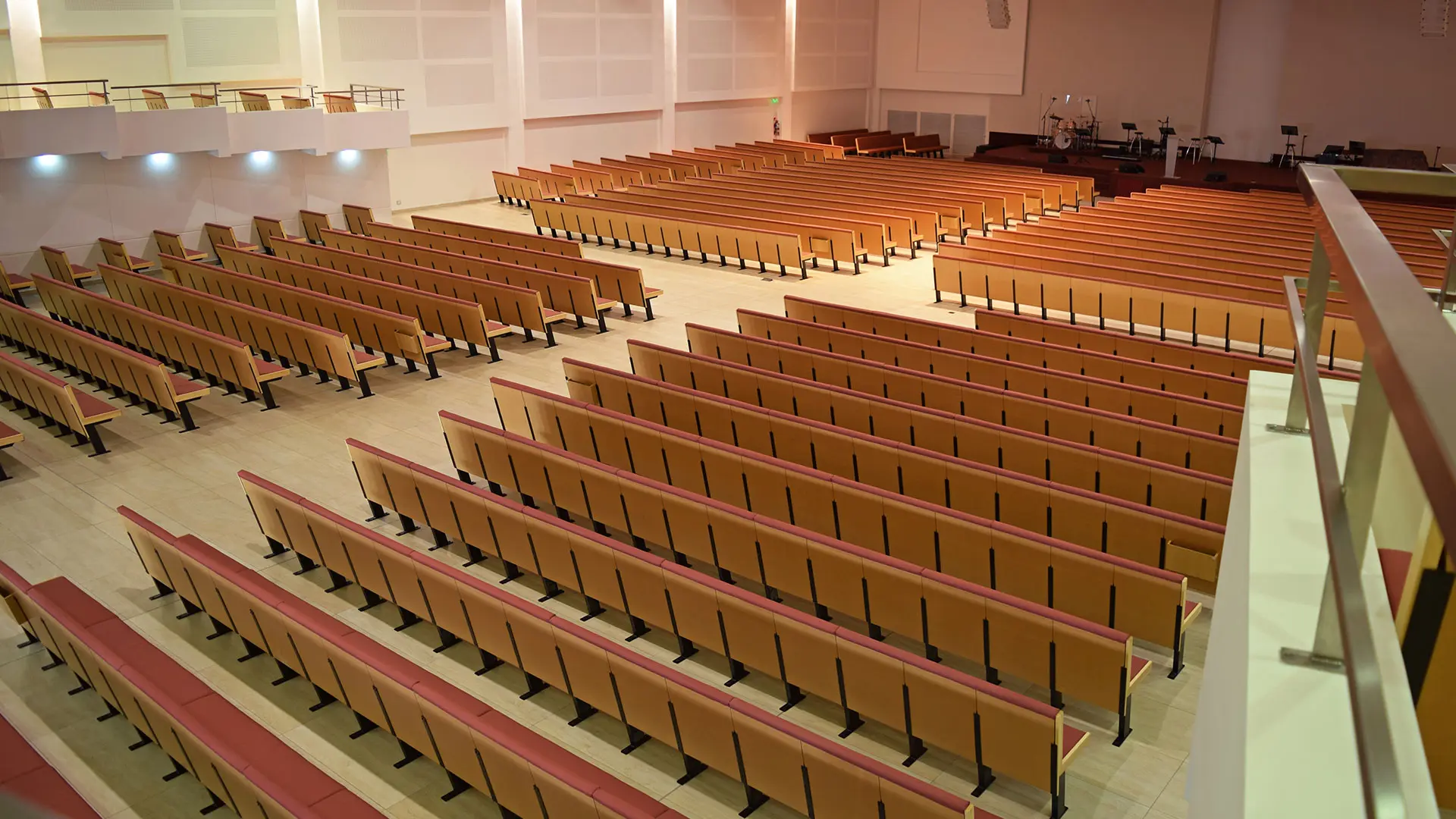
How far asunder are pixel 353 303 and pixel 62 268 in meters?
4.94

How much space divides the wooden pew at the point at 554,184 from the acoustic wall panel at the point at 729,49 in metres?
5.79

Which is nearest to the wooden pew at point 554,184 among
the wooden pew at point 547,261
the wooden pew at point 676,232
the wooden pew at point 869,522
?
the wooden pew at point 676,232

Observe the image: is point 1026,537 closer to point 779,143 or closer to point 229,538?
point 229,538

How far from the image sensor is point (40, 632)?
5.43m

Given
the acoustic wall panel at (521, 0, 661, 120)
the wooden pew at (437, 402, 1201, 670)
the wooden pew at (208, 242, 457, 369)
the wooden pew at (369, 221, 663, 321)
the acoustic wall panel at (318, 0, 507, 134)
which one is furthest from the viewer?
the acoustic wall panel at (521, 0, 661, 120)

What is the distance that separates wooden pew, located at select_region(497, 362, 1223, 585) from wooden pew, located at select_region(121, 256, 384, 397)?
7.37 ft

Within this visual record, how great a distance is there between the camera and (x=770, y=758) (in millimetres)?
4039

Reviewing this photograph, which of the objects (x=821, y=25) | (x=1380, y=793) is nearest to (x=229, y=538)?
(x=1380, y=793)

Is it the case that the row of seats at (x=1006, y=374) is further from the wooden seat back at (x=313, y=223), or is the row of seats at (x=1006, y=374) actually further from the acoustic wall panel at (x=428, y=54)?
the acoustic wall panel at (x=428, y=54)

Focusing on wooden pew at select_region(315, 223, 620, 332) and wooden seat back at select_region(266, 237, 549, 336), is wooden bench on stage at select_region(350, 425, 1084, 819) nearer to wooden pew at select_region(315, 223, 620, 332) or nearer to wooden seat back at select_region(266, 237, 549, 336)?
wooden seat back at select_region(266, 237, 549, 336)

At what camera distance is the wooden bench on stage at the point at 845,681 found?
13.1 ft

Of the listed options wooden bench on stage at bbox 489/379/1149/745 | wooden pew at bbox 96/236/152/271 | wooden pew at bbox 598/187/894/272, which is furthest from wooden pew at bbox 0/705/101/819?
wooden pew at bbox 598/187/894/272

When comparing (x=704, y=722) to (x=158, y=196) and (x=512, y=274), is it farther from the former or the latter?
(x=158, y=196)

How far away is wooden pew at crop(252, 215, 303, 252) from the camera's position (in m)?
14.6
